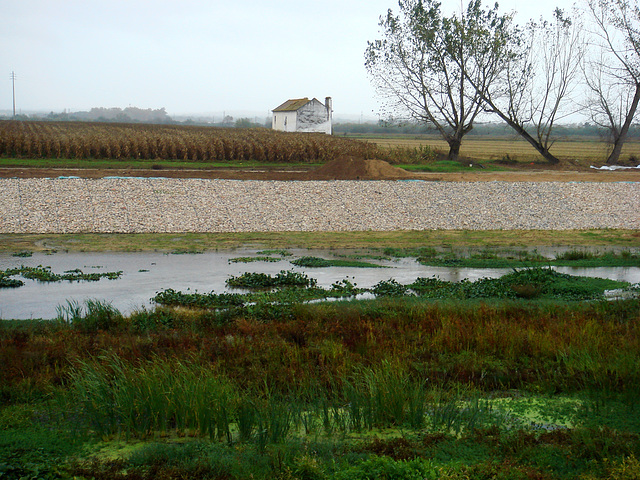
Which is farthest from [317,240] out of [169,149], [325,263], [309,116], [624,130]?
[309,116]

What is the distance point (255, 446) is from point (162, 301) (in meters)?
7.34

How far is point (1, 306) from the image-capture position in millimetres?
12930

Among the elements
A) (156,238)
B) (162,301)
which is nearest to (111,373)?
(162,301)

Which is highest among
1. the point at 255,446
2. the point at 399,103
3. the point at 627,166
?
the point at 399,103

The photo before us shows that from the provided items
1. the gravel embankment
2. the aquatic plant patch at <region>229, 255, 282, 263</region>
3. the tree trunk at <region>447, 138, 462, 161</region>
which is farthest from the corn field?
the aquatic plant patch at <region>229, 255, 282, 263</region>

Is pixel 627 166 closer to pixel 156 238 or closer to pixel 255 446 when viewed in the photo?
pixel 156 238

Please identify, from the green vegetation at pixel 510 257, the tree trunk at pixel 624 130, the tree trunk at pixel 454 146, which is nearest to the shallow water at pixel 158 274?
the green vegetation at pixel 510 257

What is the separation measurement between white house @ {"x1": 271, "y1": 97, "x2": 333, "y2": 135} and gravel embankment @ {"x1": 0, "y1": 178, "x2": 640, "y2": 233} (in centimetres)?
4726

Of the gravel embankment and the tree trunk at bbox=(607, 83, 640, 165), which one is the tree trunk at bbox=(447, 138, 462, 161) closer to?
the tree trunk at bbox=(607, 83, 640, 165)

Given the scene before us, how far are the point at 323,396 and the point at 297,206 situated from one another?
19231mm

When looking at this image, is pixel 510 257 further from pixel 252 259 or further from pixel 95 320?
pixel 95 320

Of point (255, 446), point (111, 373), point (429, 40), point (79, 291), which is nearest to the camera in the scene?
point (255, 446)

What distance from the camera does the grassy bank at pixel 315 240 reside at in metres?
20.1

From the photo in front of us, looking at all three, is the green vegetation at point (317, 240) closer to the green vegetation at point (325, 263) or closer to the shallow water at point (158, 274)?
the shallow water at point (158, 274)
